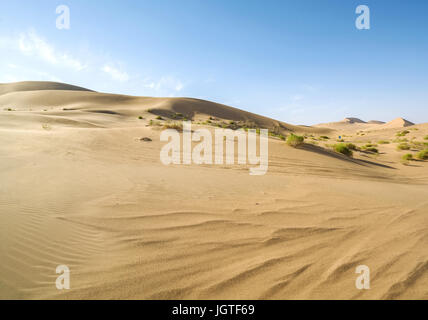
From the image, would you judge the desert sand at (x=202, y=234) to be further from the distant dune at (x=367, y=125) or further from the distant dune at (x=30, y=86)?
the distant dune at (x=30, y=86)

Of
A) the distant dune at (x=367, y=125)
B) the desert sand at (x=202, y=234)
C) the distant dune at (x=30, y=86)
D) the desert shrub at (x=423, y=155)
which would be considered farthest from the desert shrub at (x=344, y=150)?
the distant dune at (x=30, y=86)

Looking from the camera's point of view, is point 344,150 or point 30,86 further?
point 30,86

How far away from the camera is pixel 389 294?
1588 mm

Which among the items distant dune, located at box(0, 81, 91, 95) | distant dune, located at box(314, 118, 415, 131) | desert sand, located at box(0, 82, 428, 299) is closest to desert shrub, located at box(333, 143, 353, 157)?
desert sand, located at box(0, 82, 428, 299)

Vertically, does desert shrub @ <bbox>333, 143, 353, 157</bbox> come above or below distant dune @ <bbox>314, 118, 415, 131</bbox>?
below

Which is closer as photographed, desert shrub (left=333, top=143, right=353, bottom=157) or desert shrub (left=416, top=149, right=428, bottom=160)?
desert shrub (left=416, top=149, right=428, bottom=160)

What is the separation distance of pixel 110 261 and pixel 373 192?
452cm

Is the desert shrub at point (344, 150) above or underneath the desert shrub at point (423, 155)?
above

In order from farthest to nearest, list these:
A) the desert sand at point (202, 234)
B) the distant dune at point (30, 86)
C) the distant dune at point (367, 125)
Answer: the distant dune at point (30, 86) < the distant dune at point (367, 125) < the desert sand at point (202, 234)

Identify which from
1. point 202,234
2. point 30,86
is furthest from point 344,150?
point 30,86

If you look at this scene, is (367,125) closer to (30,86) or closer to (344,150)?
(344,150)

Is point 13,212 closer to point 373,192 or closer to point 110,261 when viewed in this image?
point 110,261

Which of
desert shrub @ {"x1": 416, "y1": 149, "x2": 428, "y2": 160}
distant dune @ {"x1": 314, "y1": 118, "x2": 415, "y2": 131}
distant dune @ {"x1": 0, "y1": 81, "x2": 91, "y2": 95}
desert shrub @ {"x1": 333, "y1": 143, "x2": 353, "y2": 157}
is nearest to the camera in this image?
desert shrub @ {"x1": 416, "y1": 149, "x2": 428, "y2": 160}

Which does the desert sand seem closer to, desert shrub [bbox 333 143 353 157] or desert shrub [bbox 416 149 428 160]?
desert shrub [bbox 333 143 353 157]
